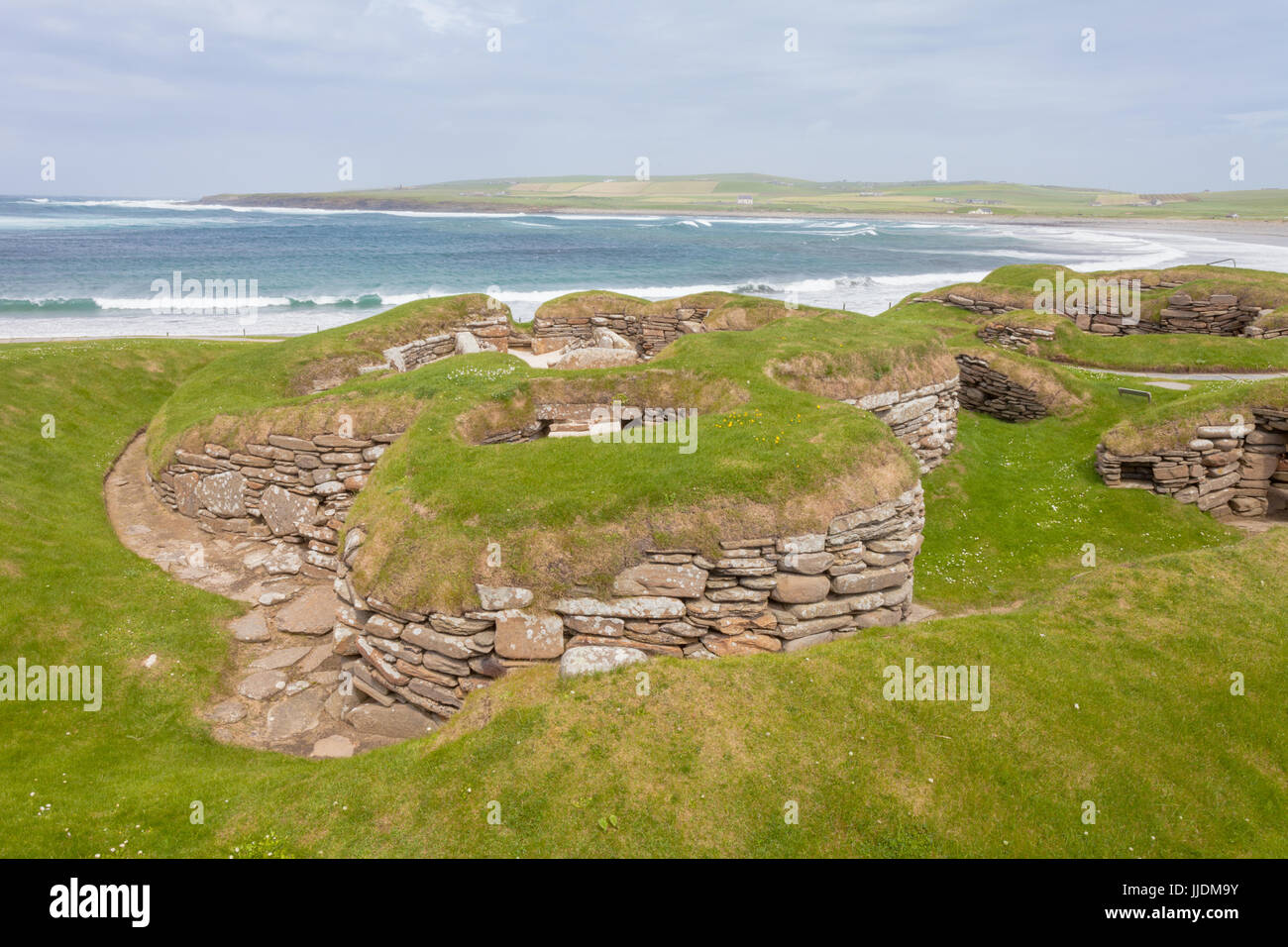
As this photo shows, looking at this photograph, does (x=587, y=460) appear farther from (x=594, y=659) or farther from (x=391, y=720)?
(x=391, y=720)

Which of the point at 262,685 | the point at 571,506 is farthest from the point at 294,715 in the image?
the point at 571,506

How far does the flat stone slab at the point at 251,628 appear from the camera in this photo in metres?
13.1

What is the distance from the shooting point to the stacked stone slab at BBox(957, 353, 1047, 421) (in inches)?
869

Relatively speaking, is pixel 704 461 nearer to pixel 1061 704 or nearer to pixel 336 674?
pixel 1061 704

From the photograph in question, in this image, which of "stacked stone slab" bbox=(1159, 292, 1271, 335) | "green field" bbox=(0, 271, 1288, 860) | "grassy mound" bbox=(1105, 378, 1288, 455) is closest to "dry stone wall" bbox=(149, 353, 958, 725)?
"green field" bbox=(0, 271, 1288, 860)

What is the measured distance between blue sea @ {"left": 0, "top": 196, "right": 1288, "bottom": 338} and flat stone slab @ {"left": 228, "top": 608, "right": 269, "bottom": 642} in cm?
3350

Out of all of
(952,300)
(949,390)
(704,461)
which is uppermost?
(952,300)

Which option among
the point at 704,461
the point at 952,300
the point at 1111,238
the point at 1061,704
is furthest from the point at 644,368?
the point at 1111,238

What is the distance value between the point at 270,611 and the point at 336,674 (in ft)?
10.1

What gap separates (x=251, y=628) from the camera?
13328mm

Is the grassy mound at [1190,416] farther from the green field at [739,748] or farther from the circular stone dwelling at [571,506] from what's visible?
the circular stone dwelling at [571,506]

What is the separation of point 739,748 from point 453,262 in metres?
84.9

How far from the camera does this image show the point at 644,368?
17.5 meters

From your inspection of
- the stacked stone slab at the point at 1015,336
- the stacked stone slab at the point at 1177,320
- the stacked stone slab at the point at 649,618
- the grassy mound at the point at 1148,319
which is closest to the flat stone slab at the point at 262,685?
the stacked stone slab at the point at 649,618
